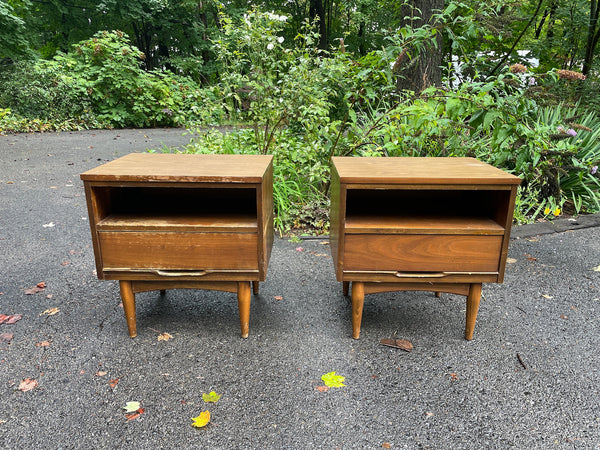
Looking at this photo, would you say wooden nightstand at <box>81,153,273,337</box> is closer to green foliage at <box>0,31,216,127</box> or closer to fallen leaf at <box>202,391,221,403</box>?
fallen leaf at <box>202,391,221,403</box>

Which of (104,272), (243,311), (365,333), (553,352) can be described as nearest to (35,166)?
(104,272)

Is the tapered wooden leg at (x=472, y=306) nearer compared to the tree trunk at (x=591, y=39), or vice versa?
the tapered wooden leg at (x=472, y=306)

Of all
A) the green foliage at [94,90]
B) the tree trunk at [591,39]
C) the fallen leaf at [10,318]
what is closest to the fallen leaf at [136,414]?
the fallen leaf at [10,318]

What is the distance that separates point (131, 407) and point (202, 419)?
28 centimetres

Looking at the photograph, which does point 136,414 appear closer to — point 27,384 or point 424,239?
point 27,384

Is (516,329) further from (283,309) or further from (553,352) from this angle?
(283,309)

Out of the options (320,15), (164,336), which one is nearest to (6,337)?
(164,336)

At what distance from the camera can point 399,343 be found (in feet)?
6.14

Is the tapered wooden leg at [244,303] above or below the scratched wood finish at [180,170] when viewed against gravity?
below

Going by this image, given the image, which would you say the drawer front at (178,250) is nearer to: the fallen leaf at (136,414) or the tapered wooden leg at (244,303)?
the tapered wooden leg at (244,303)

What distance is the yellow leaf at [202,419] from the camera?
1376 mm

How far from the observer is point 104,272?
1697 mm

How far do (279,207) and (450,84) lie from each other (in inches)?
101

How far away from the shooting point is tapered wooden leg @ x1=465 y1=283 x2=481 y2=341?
70.3 inches
